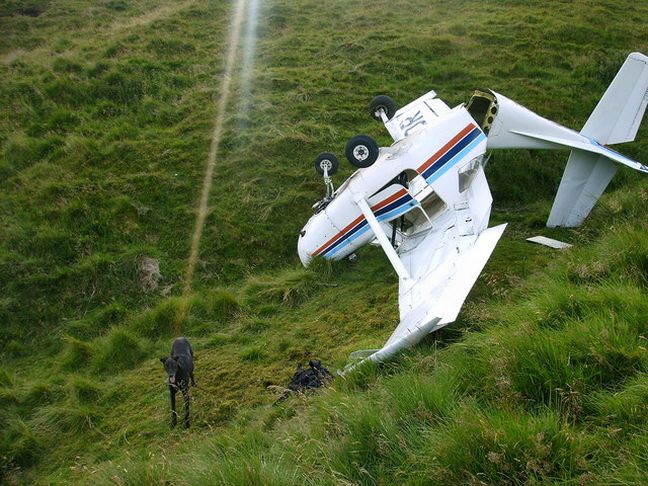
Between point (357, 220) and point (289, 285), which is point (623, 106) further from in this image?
point (289, 285)

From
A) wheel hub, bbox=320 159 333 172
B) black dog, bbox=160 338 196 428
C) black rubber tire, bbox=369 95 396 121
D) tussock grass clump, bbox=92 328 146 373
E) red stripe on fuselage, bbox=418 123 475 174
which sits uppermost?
black rubber tire, bbox=369 95 396 121

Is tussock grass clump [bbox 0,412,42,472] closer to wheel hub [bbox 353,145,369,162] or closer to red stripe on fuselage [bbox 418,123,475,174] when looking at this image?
wheel hub [bbox 353,145,369,162]

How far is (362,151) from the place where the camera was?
10.3m

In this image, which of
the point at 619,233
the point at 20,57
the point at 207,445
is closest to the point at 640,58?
the point at 619,233

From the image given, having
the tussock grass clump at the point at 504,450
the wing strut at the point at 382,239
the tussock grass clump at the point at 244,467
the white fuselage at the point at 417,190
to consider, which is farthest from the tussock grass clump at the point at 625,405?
the white fuselage at the point at 417,190

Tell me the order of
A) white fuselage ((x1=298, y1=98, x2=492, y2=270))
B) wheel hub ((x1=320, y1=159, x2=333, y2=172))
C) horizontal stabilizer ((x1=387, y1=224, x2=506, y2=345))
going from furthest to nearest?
wheel hub ((x1=320, y1=159, x2=333, y2=172))
white fuselage ((x1=298, y1=98, x2=492, y2=270))
horizontal stabilizer ((x1=387, y1=224, x2=506, y2=345))

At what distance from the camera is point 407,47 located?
19.5 metres

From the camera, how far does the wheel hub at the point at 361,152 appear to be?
1025cm

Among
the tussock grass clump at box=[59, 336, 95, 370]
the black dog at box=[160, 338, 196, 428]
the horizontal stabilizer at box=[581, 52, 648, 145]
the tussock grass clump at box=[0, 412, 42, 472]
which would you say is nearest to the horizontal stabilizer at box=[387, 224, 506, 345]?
the black dog at box=[160, 338, 196, 428]

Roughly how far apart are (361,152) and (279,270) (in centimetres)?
329

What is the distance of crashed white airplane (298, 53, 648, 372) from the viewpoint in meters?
10.2

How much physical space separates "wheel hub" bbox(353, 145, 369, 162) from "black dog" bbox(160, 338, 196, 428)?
481cm

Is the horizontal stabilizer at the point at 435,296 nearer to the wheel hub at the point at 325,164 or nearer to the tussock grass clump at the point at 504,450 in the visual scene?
the tussock grass clump at the point at 504,450

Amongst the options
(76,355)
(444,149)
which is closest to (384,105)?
(444,149)
